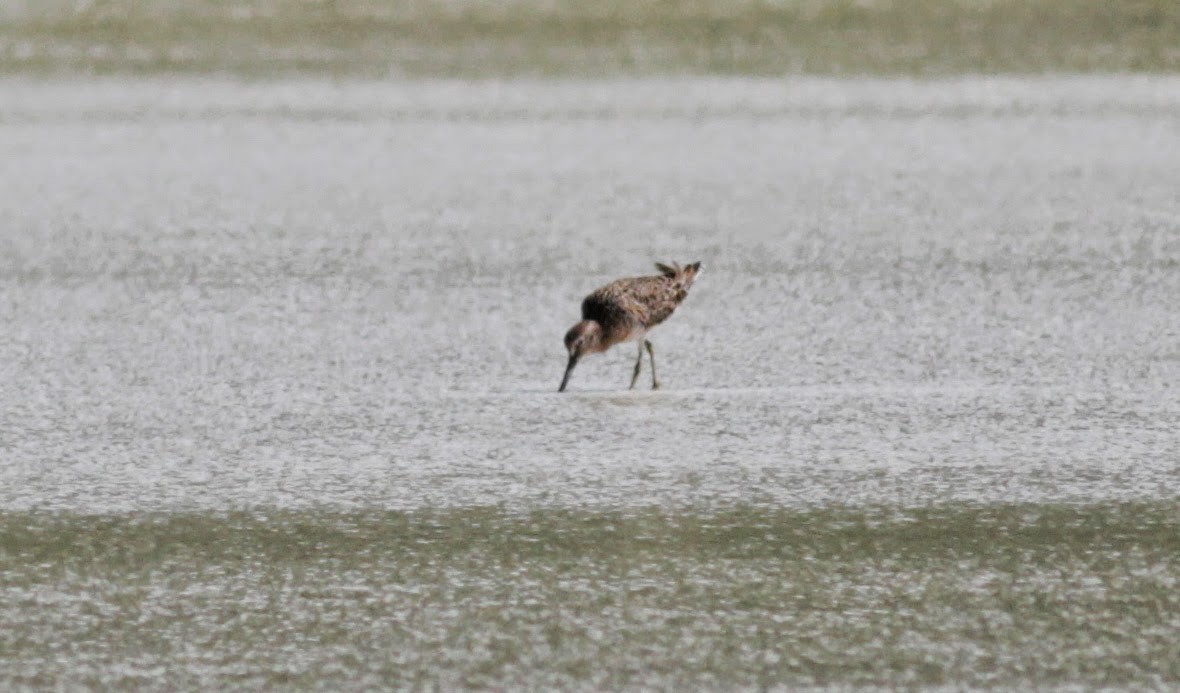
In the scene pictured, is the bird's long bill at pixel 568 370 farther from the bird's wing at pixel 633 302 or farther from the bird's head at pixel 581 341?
the bird's wing at pixel 633 302

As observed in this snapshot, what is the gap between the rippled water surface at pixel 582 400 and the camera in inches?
131

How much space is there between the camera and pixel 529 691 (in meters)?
3.02

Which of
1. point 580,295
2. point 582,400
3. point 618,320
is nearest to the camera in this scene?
point 582,400

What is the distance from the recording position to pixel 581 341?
513cm

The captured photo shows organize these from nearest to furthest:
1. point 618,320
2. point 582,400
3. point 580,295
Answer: point 582,400
point 618,320
point 580,295

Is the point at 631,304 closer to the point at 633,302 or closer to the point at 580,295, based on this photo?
the point at 633,302

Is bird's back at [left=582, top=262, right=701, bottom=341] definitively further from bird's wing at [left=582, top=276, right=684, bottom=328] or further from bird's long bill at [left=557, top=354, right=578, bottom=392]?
bird's long bill at [left=557, top=354, right=578, bottom=392]

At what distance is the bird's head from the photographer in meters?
5.12

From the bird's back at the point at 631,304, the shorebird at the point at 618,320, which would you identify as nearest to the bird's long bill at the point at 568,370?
the shorebird at the point at 618,320

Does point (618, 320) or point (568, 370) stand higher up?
point (618, 320)

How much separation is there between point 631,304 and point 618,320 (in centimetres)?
7

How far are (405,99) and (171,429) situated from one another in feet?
20.5

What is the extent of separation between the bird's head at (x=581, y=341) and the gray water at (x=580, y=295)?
0.27ft

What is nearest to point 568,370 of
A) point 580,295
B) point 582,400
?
point 582,400
